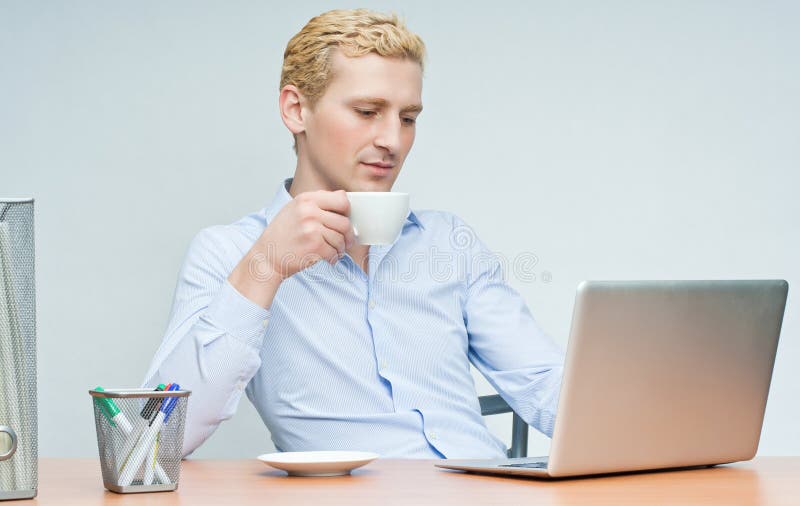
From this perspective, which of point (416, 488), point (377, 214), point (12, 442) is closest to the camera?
point (12, 442)

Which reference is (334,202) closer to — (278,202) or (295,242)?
(295,242)

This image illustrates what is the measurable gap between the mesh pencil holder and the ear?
0.96m

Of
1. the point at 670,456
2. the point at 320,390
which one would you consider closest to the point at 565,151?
the point at 320,390

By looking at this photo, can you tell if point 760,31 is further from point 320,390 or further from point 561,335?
point 320,390

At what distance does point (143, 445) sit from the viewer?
1.02 metres

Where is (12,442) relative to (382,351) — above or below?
above

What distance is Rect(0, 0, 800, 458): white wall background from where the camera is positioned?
2.49 metres

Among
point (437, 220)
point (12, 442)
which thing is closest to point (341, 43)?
point (437, 220)

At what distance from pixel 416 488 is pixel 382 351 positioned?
0.74 meters

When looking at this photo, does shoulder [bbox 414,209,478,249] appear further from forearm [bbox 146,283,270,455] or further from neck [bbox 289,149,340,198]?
forearm [bbox 146,283,270,455]

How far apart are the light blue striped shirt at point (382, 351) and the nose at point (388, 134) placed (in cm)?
23

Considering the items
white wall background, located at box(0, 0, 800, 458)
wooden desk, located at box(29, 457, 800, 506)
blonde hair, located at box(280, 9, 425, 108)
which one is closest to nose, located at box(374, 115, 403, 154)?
blonde hair, located at box(280, 9, 425, 108)

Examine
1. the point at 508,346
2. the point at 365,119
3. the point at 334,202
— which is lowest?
the point at 508,346

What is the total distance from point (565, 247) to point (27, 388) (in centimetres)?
196
